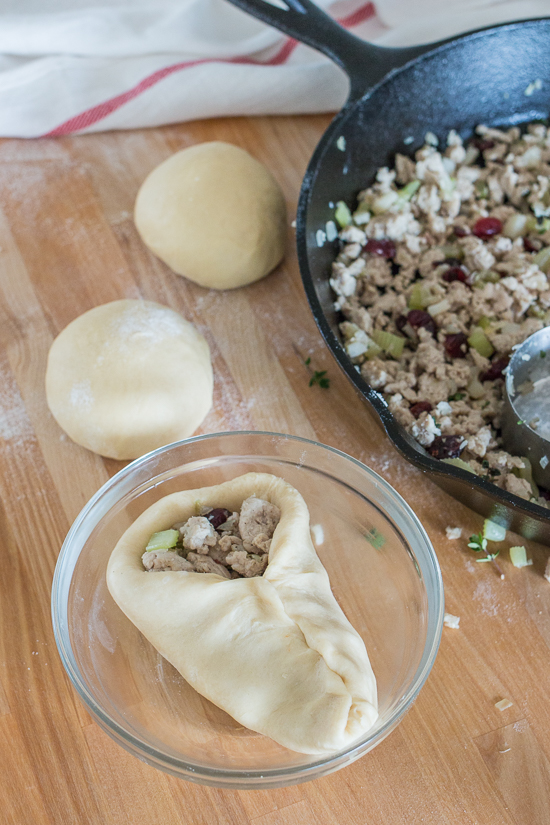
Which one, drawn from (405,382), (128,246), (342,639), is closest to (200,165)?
(128,246)

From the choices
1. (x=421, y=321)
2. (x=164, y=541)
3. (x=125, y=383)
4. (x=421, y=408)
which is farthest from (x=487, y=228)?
(x=164, y=541)

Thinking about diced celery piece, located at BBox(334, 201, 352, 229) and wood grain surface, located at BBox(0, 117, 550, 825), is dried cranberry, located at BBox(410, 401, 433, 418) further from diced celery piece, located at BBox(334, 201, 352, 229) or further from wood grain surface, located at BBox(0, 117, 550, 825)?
diced celery piece, located at BBox(334, 201, 352, 229)

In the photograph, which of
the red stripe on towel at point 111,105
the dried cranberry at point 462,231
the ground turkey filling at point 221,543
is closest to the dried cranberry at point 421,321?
the dried cranberry at point 462,231

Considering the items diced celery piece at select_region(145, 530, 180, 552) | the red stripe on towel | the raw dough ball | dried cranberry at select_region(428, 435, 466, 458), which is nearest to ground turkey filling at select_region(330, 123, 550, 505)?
dried cranberry at select_region(428, 435, 466, 458)

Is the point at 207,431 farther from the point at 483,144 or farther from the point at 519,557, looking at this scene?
the point at 483,144

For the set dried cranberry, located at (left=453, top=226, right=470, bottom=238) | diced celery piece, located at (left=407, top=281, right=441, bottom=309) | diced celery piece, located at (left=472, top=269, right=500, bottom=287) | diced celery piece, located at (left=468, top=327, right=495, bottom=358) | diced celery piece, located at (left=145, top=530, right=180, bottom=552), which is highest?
diced celery piece, located at (left=145, top=530, right=180, bottom=552)

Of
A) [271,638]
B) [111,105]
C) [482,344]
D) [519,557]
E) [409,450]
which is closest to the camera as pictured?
[271,638]
